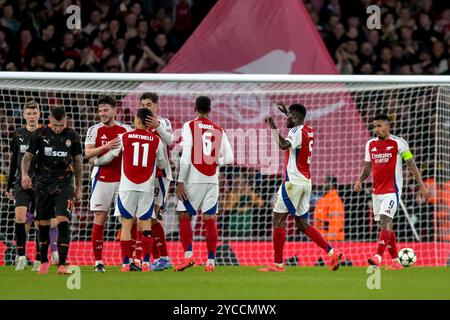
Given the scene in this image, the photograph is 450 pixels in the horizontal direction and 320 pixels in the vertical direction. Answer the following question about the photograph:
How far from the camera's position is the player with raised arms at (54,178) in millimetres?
11312

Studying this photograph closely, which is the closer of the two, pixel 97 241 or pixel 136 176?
pixel 136 176

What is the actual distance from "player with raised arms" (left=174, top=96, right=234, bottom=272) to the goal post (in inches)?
89.5

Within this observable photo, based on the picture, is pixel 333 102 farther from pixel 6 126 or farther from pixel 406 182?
pixel 6 126

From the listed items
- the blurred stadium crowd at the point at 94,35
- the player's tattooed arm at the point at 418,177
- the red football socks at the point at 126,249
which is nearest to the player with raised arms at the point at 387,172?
the player's tattooed arm at the point at 418,177

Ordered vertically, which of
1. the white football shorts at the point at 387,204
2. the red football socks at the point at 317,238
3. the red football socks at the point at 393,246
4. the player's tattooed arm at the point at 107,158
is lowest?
the red football socks at the point at 393,246

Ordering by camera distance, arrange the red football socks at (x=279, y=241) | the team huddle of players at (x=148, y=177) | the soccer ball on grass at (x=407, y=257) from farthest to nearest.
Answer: the soccer ball on grass at (x=407, y=257) < the red football socks at (x=279, y=241) < the team huddle of players at (x=148, y=177)

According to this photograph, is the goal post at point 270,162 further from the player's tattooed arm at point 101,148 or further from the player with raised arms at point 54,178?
the player with raised arms at point 54,178

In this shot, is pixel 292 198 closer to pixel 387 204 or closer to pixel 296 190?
pixel 296 190

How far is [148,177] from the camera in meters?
11.6

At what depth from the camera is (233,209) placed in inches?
601

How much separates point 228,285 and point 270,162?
5734mm

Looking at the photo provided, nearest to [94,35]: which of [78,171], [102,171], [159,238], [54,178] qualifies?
[102,171]

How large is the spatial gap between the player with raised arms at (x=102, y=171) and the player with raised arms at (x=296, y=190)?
1.89m

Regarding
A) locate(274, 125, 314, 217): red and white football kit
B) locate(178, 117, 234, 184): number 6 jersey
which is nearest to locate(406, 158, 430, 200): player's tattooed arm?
locate(274, 125, 314, 217): red and white football kit
